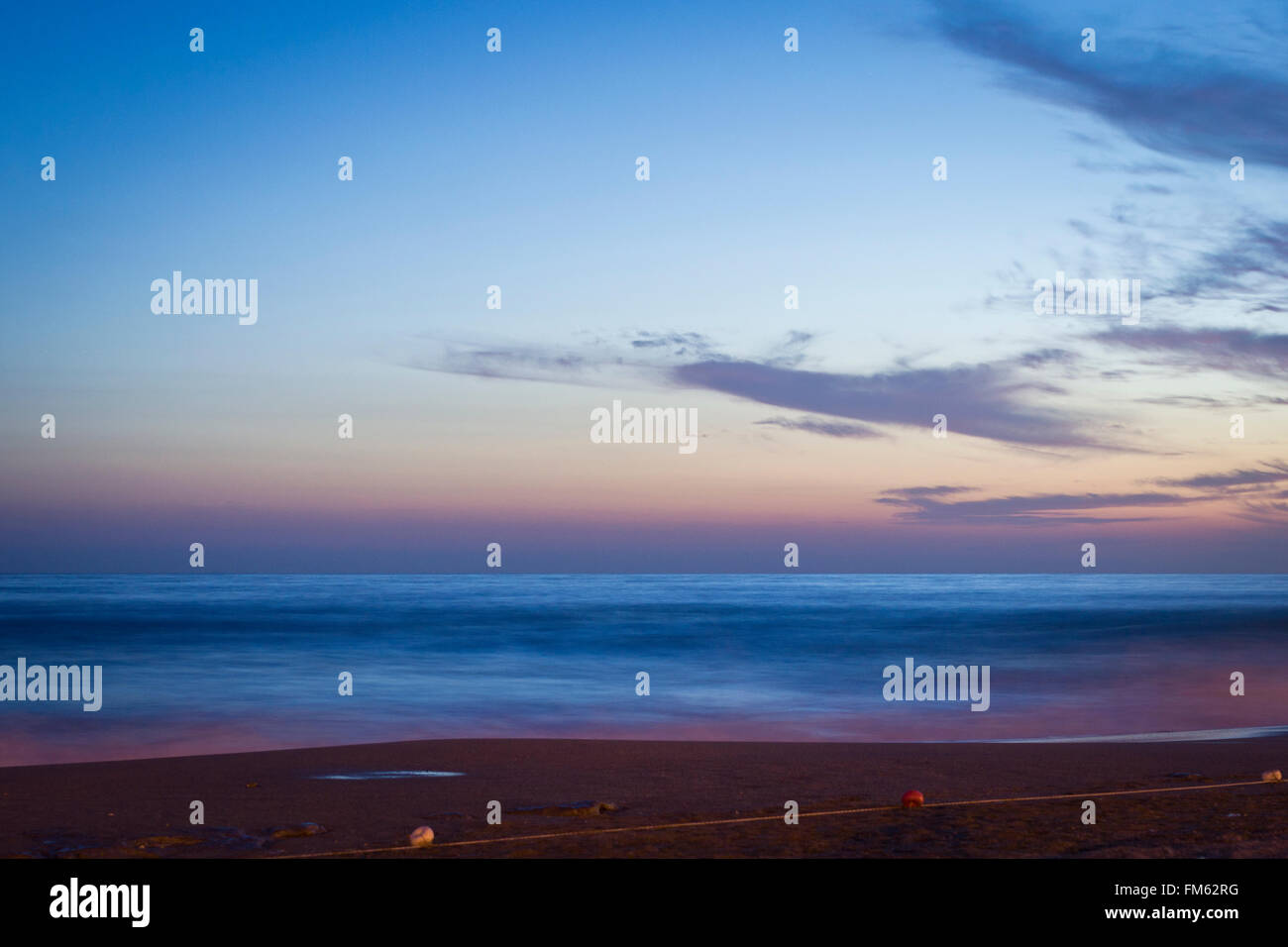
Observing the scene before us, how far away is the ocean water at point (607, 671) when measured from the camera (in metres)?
15.4

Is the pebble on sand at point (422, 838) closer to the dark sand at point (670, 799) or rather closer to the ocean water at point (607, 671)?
the dark sand at point (670, 799)

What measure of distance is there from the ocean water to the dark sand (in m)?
2.71

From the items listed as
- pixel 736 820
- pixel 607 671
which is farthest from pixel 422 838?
pixel 607 671

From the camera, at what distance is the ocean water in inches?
605

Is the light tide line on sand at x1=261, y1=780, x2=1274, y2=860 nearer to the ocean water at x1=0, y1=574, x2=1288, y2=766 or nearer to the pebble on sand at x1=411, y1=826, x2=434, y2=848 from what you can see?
the pebble on sand at x1=411, y1=826, x2=434, y2=848

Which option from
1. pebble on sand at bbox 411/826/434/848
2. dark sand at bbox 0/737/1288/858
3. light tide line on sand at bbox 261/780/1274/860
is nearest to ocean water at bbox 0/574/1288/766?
dark sand at bbox 0/737/1288/858

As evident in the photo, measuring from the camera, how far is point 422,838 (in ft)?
22.5

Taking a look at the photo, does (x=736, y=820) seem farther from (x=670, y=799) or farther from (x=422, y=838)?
(x=422, y=838)

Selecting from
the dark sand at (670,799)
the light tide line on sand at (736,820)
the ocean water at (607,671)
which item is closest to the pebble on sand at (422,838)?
the light tide line on sand at (736,820)

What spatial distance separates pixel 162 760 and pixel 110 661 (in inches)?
654

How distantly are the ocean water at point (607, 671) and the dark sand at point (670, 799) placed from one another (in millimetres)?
2715
